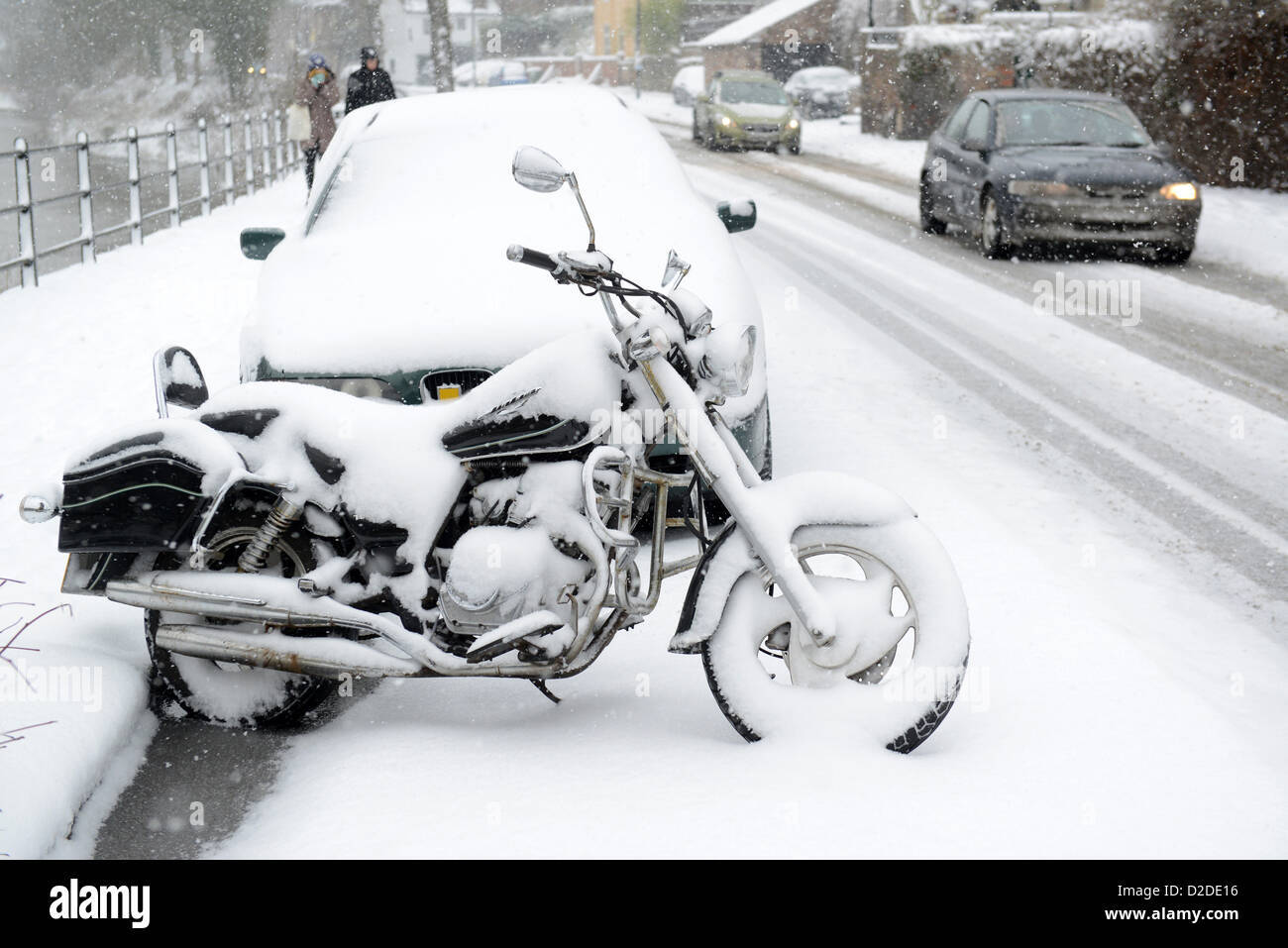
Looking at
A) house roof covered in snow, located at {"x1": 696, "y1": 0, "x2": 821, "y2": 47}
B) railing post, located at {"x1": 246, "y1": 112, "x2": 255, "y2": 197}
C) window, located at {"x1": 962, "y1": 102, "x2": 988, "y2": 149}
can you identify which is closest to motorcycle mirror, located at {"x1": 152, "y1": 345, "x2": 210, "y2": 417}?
window, located at {"x1": 962, "y1": 102, "x2": 988, "y2": 149}

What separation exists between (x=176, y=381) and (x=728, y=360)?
5.76 ft

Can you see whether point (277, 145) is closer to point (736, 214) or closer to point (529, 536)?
point (736, 214)

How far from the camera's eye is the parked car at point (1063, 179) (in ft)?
42.2

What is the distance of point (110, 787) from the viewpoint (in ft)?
11.7

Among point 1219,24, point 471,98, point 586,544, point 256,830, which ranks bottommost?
point 256,830

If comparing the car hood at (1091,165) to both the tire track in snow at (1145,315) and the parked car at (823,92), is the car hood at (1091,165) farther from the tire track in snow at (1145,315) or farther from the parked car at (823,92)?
the parked car at (823,92)

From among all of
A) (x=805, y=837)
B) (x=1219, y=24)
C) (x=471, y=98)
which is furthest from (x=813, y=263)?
(x=805, y=837)

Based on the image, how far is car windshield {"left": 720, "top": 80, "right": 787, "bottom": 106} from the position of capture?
29.9 meters

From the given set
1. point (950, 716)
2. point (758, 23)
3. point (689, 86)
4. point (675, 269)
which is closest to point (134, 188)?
point (675, 269)

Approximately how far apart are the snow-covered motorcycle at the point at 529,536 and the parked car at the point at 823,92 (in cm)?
4247

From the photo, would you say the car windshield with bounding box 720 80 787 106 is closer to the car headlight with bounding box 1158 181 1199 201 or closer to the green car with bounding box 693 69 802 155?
the green car with bounding box 693 69 802 155

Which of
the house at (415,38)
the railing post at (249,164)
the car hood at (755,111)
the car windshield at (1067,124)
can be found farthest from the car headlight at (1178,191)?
the house at (415,38)

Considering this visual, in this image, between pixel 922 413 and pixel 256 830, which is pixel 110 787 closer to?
pixel 256 830
